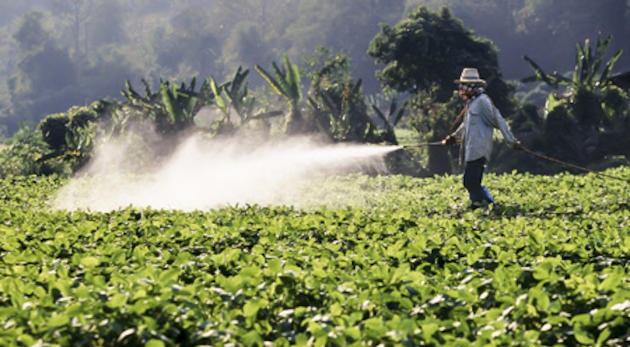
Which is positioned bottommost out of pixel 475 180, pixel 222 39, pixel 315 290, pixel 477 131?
pixel 475 180

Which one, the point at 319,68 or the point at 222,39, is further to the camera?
the point at 222,39

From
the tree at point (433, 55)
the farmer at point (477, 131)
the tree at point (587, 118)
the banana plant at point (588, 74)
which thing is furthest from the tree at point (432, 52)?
the farmer at point (477, 131)

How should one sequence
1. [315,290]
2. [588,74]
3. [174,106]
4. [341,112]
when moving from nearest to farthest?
[315,290], [174,106], [588,74], [341,112]

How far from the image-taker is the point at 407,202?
39.7 ft

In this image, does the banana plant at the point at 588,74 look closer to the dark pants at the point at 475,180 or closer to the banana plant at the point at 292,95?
the banana plant at the point at 292,95

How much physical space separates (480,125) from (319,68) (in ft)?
96.5

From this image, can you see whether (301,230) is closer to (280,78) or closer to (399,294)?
(399,294)

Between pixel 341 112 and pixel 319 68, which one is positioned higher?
pixel 319 68

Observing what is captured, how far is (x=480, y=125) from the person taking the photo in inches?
459

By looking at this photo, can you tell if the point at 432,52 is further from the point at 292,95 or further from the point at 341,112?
the point at 292,95

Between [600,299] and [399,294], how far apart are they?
1033 mm

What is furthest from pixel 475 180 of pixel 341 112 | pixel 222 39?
pixel 222 39

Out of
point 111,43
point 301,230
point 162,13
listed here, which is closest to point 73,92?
point 111,43

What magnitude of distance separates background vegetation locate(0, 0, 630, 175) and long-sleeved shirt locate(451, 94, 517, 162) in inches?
461
